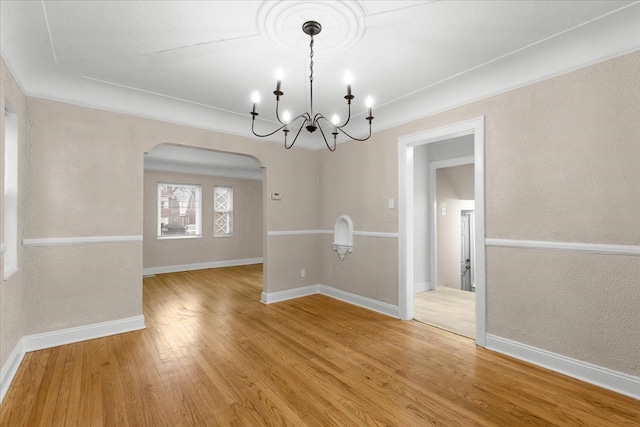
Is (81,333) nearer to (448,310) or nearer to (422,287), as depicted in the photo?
(448,310)

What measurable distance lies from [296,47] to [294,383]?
2580mm

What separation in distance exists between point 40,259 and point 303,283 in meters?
3.11

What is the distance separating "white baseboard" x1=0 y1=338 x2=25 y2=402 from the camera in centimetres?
206

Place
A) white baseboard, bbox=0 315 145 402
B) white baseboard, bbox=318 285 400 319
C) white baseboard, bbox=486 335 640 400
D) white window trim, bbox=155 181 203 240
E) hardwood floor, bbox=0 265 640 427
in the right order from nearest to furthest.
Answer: hardwood floor, bbox=0 265 640 427
white baseboard, bbox=486 335 640 400
white baseboard, bbox=0 315 145 402
white baseboard, bbox=318 285 400 319
white window trim, bbox=155 181 203 240

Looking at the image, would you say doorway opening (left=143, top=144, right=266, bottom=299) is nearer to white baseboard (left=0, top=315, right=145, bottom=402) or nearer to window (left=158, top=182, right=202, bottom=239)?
window (left=158, top=182, right=202, bottom=239)

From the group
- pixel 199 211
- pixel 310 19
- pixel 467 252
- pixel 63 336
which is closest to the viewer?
pixel 310 19

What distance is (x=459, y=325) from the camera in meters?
3.37

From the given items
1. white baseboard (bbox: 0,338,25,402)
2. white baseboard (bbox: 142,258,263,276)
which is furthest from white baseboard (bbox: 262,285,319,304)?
white baseboard (bbox: 142,258,263,276)

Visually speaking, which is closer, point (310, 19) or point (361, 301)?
point (310, 19)

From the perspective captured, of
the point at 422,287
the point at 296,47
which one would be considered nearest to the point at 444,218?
the point at 422,287

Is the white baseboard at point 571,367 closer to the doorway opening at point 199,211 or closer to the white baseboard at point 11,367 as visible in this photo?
the white baseboard at point 11,367

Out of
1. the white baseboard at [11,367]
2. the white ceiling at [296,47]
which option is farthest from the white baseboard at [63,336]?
the white ceiling at [296,47]

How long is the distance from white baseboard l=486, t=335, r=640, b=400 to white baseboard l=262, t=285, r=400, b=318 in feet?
3.93

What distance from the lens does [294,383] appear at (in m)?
2.20
